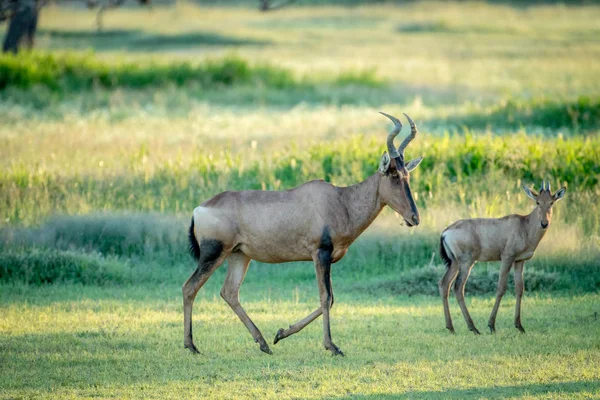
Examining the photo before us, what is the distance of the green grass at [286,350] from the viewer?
9.39 m

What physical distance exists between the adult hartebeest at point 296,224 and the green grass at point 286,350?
23.3 inches

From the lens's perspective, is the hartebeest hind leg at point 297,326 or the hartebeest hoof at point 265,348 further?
the hartebeest hind leg at point 297,326

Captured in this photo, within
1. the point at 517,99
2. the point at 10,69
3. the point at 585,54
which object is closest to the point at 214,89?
the point at 10,69

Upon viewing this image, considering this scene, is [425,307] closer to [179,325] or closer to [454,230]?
[454,230]

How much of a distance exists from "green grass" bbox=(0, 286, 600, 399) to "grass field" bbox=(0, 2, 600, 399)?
0.04 m

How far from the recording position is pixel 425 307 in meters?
13.4

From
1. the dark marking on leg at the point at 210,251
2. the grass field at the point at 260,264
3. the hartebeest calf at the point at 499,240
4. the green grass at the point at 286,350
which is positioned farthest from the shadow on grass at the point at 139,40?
the dark marking on leg at the point at 210,251

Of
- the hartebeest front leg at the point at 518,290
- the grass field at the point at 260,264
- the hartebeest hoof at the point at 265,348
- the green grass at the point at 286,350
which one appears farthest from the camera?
the hartebeest front leg at the point at 518,290

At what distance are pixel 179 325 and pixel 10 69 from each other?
23.7 metres

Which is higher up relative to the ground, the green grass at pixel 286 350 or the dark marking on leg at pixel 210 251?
the dark marking on leg at pixel 210 251

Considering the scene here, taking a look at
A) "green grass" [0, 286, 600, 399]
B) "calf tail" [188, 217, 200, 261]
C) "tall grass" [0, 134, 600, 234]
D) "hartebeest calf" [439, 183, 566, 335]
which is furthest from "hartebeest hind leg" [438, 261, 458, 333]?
"tall grass" [0, 134, 600, 234]

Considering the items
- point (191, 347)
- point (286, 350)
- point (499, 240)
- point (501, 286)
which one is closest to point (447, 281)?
point (501, 286)

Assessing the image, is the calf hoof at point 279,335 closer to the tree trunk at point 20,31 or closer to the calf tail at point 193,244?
the calf tail at point 193,244

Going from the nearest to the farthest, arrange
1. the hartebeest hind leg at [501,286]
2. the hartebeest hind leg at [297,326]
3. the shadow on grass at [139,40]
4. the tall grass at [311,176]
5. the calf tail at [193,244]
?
the hartebeest hind leg at [297,326], the calf tail at [193,244], the hartebeest hind leg at [501,286], the tall grass at [311,176], the shadow on grass at [139,40]
